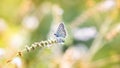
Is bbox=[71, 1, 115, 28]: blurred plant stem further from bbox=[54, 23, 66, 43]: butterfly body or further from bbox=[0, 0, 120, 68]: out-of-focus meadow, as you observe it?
bbox=[54, 23, 66, 43]: butterfly body

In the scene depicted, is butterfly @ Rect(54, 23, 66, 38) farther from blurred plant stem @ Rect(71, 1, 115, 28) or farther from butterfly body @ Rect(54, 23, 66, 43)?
blurred plant stem @ Rect(71, 1, 115, 28)

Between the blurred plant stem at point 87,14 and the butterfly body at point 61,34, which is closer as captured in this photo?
the butterfly body at point 61,34

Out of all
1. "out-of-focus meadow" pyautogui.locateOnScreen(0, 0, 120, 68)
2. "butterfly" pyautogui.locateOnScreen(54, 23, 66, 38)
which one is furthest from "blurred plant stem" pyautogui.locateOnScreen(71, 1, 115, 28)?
"butterfly" pyautogui.locateOnScreen(54, 23, 66, 38)

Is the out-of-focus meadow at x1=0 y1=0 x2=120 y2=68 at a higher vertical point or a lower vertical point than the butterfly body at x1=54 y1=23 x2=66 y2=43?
higher

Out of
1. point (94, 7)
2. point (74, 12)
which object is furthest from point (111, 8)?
point (74, 12)

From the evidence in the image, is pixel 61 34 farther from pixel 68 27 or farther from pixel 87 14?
pixel 87 14

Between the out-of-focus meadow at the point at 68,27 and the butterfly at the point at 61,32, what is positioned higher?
the out-of-focus meadow at the point at 68,27

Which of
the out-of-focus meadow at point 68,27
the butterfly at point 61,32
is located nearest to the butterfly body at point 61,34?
the butterfly at point 61,32

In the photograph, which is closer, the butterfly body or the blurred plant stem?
the butterfly body

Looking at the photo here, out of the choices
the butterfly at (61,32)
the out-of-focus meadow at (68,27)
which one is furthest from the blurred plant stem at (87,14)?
the butterfly at (61,32)

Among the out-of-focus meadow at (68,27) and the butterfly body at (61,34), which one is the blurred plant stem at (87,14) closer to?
the out-of-focus meadow at (68,27)
